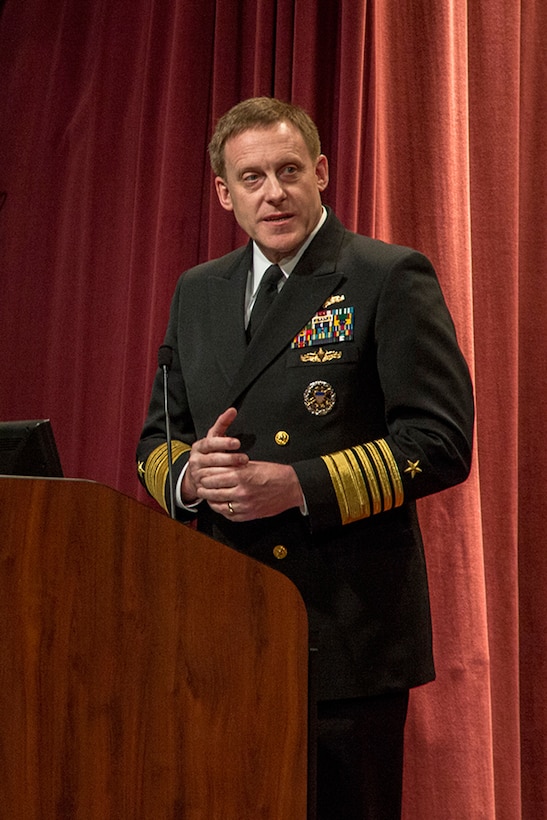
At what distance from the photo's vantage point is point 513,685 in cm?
232

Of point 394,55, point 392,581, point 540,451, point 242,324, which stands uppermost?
point 394,55

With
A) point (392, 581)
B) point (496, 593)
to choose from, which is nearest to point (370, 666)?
point (392, 581)

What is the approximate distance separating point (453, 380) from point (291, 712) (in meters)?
0.63

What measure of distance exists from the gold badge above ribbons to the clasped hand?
0.13m

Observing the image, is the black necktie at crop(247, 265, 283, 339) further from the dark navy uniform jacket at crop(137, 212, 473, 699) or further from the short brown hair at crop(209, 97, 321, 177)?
the short brown hair at crop(209, 97, 321, 177)

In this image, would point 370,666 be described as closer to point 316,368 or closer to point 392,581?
point 392,581

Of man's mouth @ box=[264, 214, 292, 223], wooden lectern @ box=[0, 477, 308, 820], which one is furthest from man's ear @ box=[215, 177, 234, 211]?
wooden lectern @ box=[0, 477, 308, 820]

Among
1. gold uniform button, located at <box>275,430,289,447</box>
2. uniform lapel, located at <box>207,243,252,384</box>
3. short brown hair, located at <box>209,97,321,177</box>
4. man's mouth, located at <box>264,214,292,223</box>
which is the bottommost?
gold uniform button, located at <box>275,430,289,447</box>

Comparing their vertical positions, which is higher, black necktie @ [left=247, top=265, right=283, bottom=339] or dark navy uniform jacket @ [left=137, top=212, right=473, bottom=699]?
black necktie @ [left=247, top=265, right=283, bottom=339]

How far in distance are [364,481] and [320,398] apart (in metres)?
0.16

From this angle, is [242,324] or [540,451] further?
[540,451]

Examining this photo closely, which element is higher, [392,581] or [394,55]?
[394,55]

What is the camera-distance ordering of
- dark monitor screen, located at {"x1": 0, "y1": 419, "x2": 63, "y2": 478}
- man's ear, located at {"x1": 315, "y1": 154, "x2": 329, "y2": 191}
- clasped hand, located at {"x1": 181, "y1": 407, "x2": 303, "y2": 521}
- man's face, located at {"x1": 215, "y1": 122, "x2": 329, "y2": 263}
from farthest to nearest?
man's ear, located at {"x1": 315, "y1": 154, "x2": 329, "y2": 191} < man's face, located at {"x1": 215, "y1": 122, "x2": 329, "y2": 263} < clasped hand, located at {"x1": 181, "y1": 407, "x2": 303, "y2": 521} < dark monitor screen, located at {"x1": 0, "y1": 419, "x2": 63, "y2": 478}

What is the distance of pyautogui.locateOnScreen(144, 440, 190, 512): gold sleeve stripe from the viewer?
1.63 m
